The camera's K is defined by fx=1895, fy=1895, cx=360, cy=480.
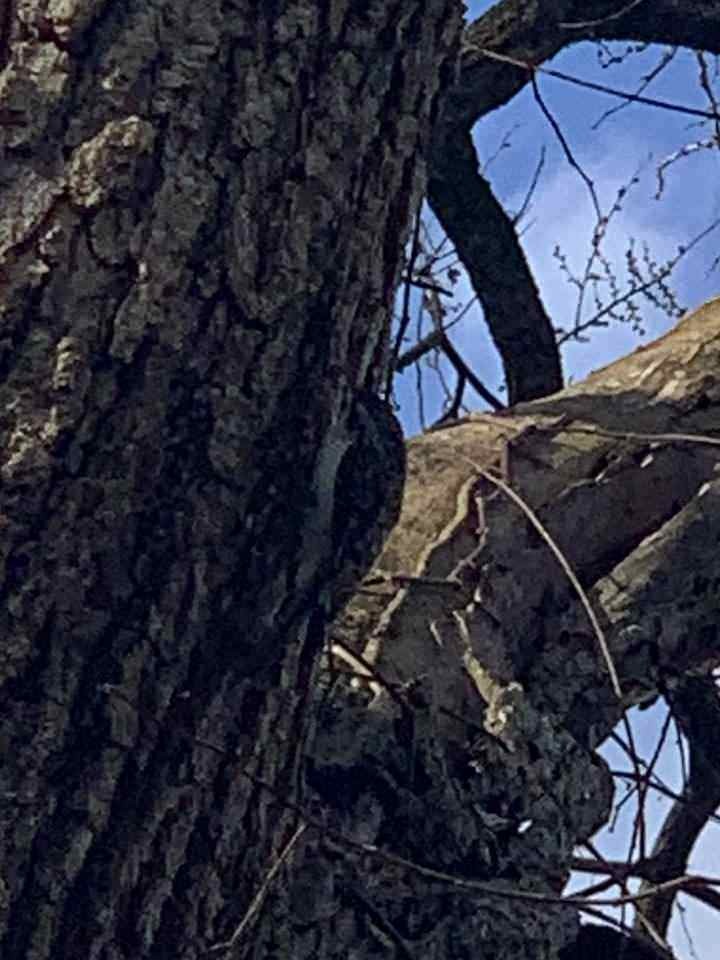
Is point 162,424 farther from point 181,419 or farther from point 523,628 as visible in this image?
point 523,628

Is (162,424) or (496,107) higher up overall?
(496,107)

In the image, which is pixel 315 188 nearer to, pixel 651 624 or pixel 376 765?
pixel 376 765

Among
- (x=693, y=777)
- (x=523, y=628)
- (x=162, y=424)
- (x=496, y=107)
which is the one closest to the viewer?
(x=162, y=424)

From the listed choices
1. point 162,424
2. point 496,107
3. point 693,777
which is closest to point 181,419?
point 162,424

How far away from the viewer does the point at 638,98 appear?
201cm

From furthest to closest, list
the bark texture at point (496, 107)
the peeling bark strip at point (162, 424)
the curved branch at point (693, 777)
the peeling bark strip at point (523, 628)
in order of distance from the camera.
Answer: the bark texture at point (496, 107)
the curved branch at point (693, 777)
the peeling bark strip at point (523, 628)
the peeling bark strip at point (162, 424)

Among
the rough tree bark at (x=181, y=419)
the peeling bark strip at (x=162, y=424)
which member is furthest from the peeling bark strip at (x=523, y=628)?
the peeling bark strip at (x=162, y=424)

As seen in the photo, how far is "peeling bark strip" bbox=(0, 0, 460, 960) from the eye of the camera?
3.52ft

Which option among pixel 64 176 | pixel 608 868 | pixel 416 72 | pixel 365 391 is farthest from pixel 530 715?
pixel 64 176

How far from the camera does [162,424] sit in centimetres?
110

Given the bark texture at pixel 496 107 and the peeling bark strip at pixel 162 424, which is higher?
the bark texture at pixel 496 107

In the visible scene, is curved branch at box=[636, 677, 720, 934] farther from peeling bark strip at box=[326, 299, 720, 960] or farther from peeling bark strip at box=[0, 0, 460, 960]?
peeling bark strip at box=[0, 0, 460, 960]

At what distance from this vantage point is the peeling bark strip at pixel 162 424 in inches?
42.3

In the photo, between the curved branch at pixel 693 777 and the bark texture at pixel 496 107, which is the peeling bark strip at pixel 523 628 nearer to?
the curved branch at pixel 693 777
